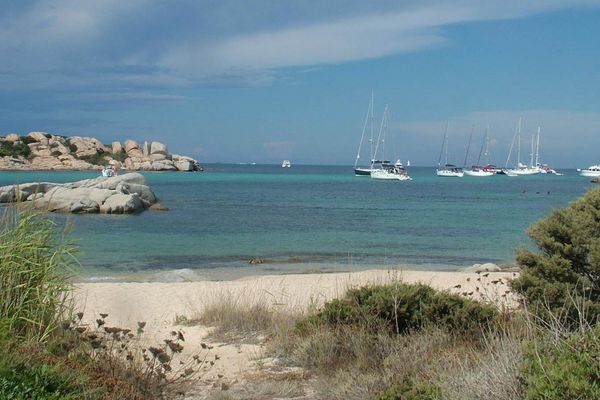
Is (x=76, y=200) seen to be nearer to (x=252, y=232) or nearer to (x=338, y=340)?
(x=252, y=232)

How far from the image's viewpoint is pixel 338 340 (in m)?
7.57

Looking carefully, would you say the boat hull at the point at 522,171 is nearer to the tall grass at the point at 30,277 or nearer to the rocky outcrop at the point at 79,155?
the rocky outcrop at the point at 79,155

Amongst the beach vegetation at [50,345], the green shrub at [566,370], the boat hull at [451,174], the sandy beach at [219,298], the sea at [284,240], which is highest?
the green shrub at [566,370]

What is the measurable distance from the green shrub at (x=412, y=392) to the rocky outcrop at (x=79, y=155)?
5321 inches

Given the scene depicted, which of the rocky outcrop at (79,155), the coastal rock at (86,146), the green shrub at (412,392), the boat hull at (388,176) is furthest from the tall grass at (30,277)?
the coastal rock at (86,146)

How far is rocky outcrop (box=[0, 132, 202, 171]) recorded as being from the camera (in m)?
142

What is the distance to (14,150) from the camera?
14375 cm

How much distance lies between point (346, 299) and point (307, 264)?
14185 millimetres

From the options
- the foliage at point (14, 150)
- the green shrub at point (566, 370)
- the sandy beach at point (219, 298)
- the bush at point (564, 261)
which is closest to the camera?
the green shrub at point (566, 370)

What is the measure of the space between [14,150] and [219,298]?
143850 millimetres

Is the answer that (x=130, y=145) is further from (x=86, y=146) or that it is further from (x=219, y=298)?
(x=219, y=298)

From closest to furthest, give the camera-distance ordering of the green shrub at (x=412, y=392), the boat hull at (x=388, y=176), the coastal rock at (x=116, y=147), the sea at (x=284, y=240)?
the green shrub at (x=412, y=392), the sea at (x=284, y=240), the boat hull at (x=388, y=176), the coastal rock at (x=116, y=147)

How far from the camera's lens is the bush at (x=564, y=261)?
795cm

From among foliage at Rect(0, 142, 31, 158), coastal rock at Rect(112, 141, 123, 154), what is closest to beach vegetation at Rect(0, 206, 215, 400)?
foliage at Rect(0, 142, 31, 158)
